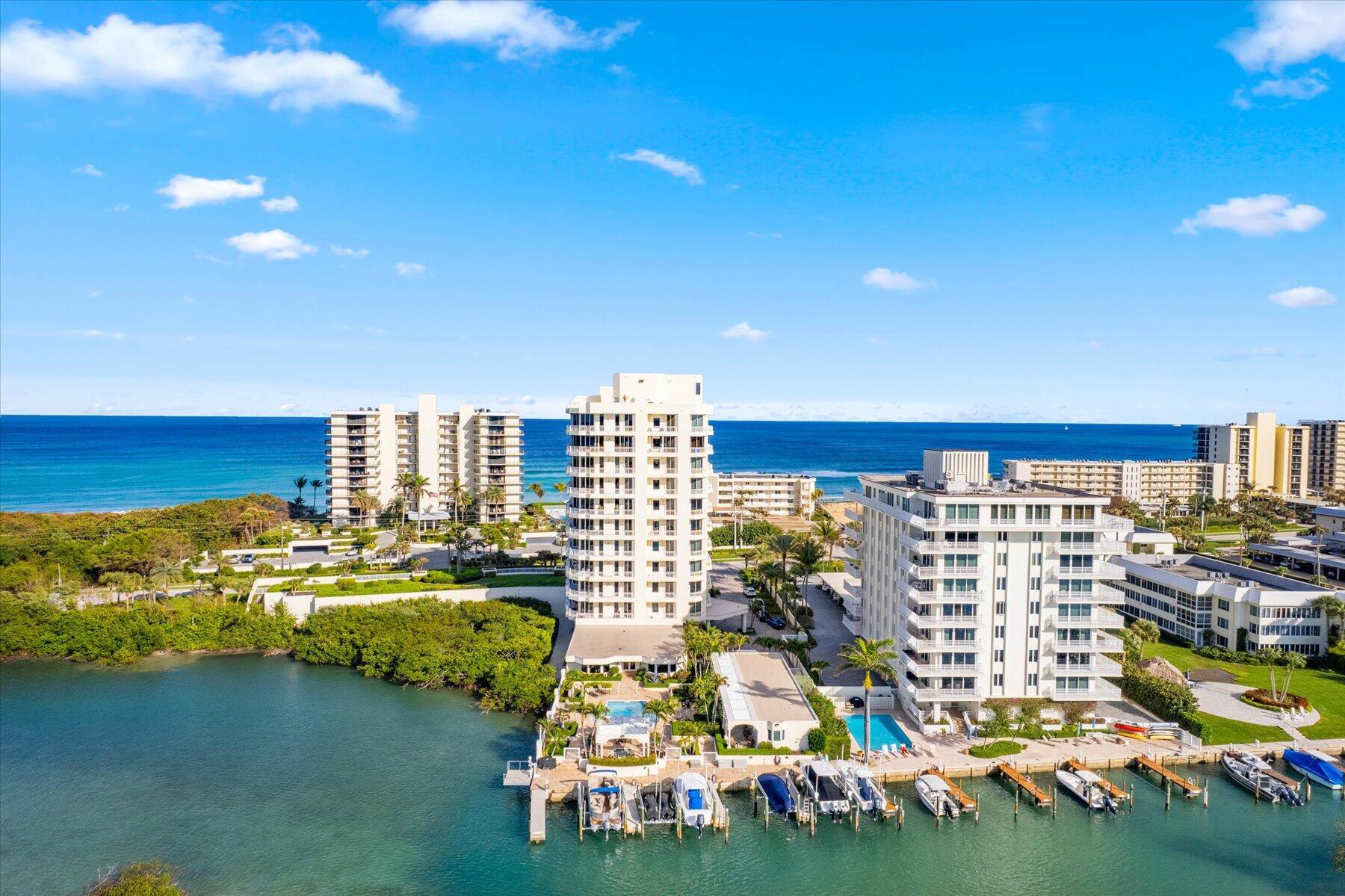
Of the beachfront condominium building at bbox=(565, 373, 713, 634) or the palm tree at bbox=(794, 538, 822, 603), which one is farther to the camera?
the palm tree at bbox=(794, 538, 822, 603)

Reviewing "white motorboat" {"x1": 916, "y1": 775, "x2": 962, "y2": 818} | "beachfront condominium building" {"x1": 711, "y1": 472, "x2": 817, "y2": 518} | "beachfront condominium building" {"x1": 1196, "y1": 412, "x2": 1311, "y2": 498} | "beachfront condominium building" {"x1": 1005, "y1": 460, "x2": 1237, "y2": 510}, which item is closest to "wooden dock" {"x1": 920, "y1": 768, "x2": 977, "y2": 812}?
"white motorboat" {"x1": 916, "y1": 775, "x2": 962, "y2": 818}

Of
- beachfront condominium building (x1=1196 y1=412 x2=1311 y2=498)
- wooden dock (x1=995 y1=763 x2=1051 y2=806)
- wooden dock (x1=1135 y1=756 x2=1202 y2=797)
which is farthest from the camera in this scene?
beachfront condominium building (x1=1196 y1=412 x2=1311 y2=498)

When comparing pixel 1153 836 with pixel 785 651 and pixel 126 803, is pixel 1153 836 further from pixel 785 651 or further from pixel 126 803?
pixel 126 803

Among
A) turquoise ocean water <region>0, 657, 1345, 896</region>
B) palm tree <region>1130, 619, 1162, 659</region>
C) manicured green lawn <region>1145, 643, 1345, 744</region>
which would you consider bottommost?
turquoise ocean water <region>0, 657, 1345, 896</region>

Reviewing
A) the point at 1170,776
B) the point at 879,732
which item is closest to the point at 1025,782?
the point at 1170,776

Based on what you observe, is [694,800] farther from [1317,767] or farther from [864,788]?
[1317,767]

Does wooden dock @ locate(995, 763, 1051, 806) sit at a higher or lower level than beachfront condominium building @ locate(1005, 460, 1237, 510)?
lower

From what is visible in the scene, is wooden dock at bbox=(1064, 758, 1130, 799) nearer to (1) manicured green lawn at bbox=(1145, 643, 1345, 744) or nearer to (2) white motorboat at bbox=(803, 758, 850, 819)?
(1) manicured green lawn at bbox=(1145, 643, 1345, 744)

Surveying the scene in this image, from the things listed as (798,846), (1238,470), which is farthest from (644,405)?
(1238,470)
